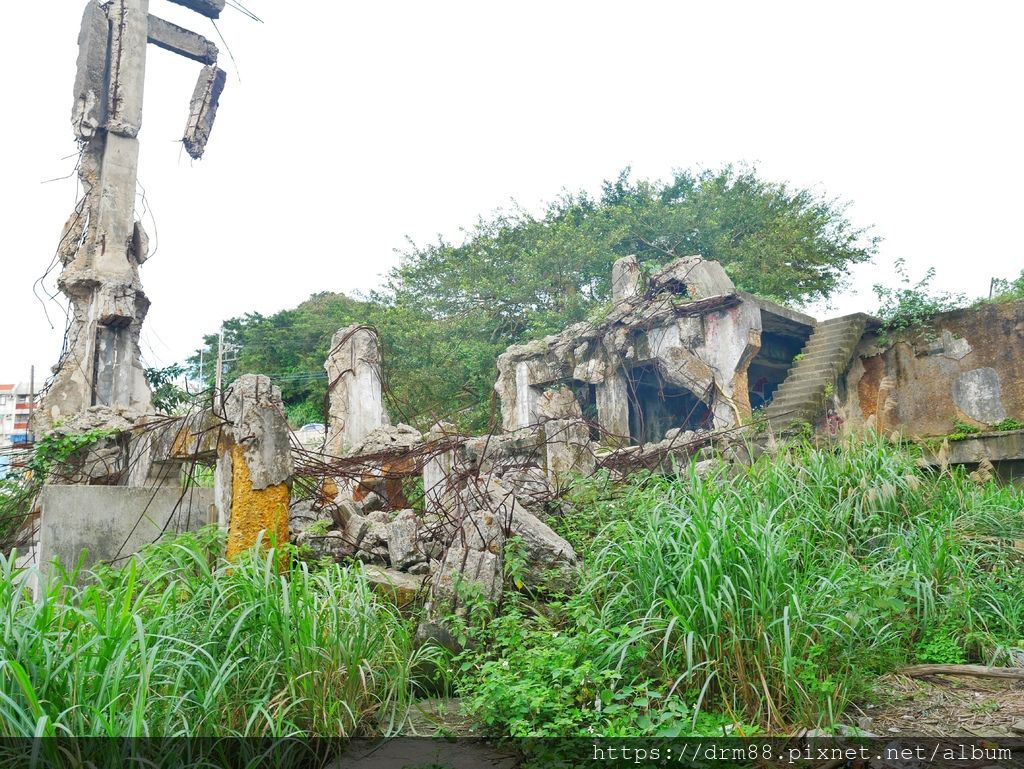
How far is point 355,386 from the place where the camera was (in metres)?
12.1

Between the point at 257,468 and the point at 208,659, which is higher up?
the point at 257,468

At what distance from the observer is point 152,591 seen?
462 centimetres

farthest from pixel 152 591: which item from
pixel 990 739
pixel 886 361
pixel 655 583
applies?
pixel 886 361

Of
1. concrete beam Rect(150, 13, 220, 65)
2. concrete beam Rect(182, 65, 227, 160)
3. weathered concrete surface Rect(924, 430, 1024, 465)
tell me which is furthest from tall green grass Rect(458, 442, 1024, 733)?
concrete beam Rect(150, 13, 220, 65)

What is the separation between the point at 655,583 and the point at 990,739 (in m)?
1.58

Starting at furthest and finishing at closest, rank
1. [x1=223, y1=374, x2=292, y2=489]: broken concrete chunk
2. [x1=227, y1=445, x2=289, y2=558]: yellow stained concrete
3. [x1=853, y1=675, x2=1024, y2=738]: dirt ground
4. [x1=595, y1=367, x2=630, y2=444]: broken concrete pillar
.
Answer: [x1=595, y1=367, x2=630, y2=444]: broken concrete pillar, [x1=223, y1=374, x2=292, y2=489]: broken concrete chunk, [x1=227, y1=445, x2=289, y2=558]: yellow stained concrete, [x1=853, y1=675, x2=1024, y2=738]: dirt ground

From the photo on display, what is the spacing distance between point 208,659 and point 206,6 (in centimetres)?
1289

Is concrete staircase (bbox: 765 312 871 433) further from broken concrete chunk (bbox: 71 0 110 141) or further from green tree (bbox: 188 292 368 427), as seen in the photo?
green tree (bbox: 188 292 368 427)

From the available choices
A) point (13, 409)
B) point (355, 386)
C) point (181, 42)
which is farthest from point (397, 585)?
point (13, 409)

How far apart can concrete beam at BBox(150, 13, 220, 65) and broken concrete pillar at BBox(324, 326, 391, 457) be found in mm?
5489

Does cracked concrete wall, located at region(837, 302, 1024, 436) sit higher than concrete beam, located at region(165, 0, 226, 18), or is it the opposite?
concrete beam, located at region(165, 0, 226, 18)

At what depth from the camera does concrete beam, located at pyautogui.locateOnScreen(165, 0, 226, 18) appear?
13.1 metres

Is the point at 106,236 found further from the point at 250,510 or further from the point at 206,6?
the point at 250,510

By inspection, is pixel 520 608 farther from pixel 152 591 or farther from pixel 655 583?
pixel 152 591
